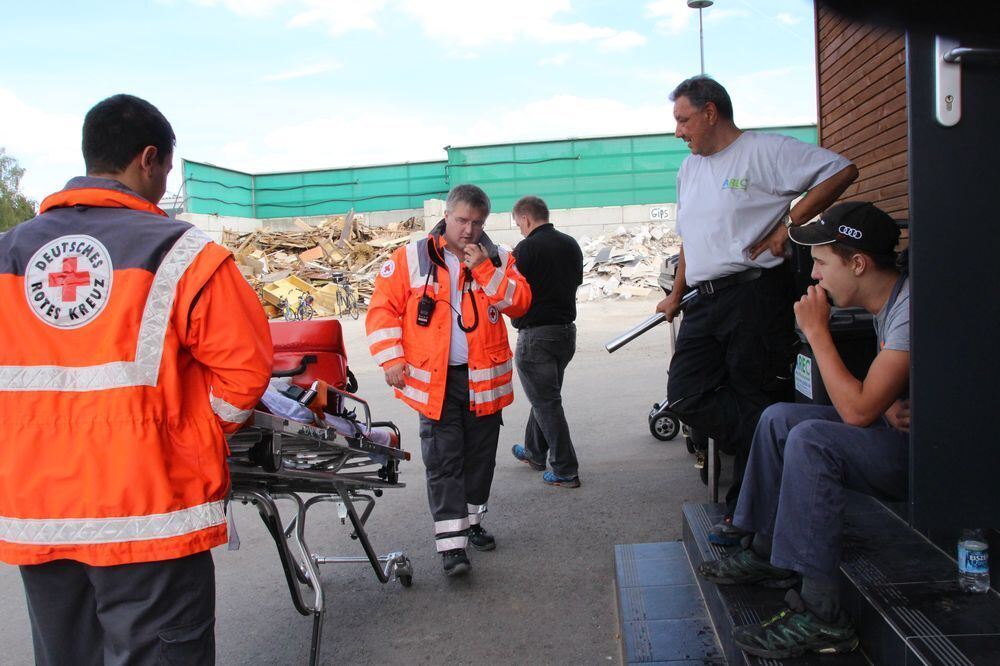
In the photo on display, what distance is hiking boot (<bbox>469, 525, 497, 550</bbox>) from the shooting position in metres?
4.92

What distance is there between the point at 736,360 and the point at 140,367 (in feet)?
8.62

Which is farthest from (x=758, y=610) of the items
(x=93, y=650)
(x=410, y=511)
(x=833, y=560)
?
(x=410, y=511)

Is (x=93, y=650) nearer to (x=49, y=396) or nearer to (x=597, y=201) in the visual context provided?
(x=49, y=396)

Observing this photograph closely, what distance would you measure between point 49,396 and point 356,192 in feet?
112

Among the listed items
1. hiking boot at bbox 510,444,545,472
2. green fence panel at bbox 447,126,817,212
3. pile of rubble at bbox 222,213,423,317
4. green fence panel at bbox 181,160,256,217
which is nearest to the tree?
green fence panel at bbox 181,160,256,217

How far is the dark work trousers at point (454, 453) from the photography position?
4445mm

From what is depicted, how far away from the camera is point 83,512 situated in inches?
86.0

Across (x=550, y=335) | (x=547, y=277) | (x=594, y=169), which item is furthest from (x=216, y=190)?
(x=550, y=335)

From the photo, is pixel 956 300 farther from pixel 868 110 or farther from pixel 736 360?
pixel 868 110

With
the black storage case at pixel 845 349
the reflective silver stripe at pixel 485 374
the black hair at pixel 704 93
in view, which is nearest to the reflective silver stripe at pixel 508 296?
the reflective silver stripe at pixel 485 374

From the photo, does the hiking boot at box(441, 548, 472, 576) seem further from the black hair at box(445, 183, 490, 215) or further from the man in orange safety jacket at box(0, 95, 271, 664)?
the man in orange safety jacket at box(0, 95, 271, 664)

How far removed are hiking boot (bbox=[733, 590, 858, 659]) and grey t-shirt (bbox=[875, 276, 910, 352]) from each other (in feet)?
2.99

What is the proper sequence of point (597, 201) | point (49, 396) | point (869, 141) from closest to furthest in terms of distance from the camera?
point (49, 396) → point (869, 141) → point (597, 201)

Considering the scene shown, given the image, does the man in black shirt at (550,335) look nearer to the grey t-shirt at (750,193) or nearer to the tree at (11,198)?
the grey t-shirt at (750,193)
